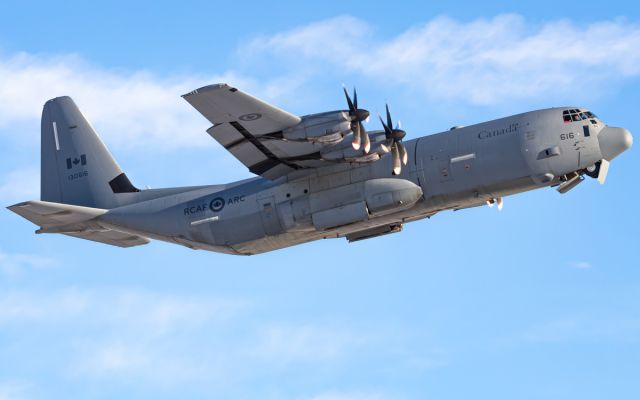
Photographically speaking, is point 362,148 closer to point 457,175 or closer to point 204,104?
point 457,175

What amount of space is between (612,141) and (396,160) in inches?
273

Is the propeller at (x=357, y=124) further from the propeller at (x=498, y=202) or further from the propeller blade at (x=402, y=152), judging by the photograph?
the propeller at (x=498, y=202)

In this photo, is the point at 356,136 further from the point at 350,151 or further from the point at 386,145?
the point at 386,145

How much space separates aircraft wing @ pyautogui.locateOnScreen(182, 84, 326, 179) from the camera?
2962 centimetres

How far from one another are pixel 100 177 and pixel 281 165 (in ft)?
29.4

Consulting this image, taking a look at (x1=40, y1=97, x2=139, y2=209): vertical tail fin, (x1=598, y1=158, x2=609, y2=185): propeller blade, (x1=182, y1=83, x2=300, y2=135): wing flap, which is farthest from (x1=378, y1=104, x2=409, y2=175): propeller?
(x1=40, y1=97, x2=139, y2=209): vertical tail fin

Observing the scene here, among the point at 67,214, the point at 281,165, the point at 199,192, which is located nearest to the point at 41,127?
the point at 67,214

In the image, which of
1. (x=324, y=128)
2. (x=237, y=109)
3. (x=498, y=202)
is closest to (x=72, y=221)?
(x=237, y=109)

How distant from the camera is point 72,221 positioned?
35844mm

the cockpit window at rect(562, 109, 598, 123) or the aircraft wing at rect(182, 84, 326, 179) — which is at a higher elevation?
the aircraft wing at rect(182, 84, 326, 179)

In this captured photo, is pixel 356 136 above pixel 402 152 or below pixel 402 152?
above

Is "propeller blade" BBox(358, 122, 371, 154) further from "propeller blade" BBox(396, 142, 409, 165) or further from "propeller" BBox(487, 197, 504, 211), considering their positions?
"propeller" BBox(487, 197, 504, 211)

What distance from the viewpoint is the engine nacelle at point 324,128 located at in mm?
29859

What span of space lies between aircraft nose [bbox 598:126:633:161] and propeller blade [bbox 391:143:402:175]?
21.1 feet
